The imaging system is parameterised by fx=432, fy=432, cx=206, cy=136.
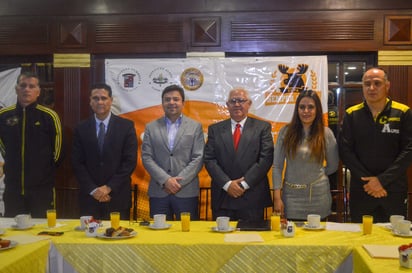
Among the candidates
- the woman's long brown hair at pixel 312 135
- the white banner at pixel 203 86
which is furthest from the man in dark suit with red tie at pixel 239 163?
the white banner at pixel 203 86

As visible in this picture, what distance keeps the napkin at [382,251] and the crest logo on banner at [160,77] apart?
275 cm

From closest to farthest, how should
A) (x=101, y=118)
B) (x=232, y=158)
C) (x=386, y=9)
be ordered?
(x=232, y=158) < (x=101, y=118) < (x=386, y=9)

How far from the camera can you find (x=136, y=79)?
169 inches

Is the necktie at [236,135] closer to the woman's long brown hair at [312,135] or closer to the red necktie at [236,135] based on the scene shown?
the red necktie at [236,135]

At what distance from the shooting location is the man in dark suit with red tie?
3162mm

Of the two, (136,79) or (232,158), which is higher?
(136,79)

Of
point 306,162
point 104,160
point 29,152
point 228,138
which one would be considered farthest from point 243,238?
point 29,152

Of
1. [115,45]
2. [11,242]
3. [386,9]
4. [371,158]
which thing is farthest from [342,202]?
[11,242]

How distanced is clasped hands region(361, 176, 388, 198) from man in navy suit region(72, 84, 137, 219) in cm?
179

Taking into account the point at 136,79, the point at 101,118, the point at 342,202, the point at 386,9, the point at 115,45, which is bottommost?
the point at 342,202

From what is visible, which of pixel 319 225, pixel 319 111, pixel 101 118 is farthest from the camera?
pixel 101 118

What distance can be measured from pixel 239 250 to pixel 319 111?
4.45 feet

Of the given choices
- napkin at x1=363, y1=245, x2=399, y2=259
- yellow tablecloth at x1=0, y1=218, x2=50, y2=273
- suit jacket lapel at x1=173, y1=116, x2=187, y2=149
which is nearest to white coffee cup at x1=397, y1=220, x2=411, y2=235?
napkin at x1=363, y1=245, x2=399, y2=259

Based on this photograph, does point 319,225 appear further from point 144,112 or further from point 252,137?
point 144,112
